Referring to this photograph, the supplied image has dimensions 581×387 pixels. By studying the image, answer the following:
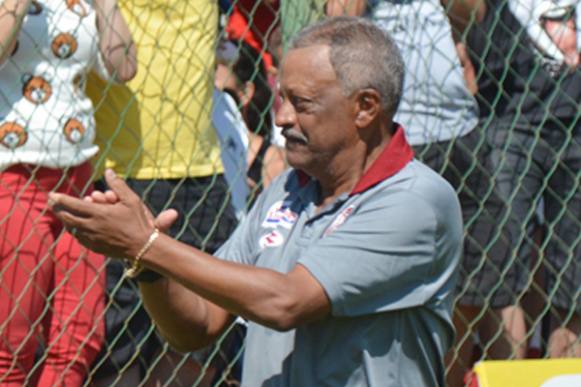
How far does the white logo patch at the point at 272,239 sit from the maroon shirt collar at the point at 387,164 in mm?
197

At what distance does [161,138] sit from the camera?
4684mm

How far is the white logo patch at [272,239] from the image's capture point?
3.04m

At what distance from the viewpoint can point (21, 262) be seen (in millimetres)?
4285

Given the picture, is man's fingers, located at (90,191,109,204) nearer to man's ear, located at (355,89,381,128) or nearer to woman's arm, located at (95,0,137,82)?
man's ear, located at (355,89,381,128)

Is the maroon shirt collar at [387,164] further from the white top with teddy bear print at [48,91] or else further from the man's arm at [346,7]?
the man's arm at [346,7]

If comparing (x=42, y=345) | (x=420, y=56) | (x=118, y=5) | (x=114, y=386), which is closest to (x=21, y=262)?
(x=42, y=345)

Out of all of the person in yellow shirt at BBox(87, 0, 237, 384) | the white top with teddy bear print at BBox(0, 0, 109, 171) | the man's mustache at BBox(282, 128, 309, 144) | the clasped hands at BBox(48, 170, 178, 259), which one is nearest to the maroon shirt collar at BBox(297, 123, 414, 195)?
the man's mustache at BBox(282, 128, 309, 144)

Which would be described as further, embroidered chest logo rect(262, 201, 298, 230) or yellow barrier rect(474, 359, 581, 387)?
yellow barrier rect(474, 359, 581, 387)

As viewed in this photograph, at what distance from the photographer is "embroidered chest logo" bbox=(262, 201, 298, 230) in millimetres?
3059

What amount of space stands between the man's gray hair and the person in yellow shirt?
65.0 inches

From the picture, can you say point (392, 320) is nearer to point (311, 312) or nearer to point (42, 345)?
point (311, 312)

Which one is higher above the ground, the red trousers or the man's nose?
the man's nose

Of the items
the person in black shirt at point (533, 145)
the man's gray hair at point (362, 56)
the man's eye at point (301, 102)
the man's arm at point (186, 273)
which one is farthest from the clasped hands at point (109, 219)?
the person in black shirt at point (533, 145)

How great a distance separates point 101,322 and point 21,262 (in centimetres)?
37
